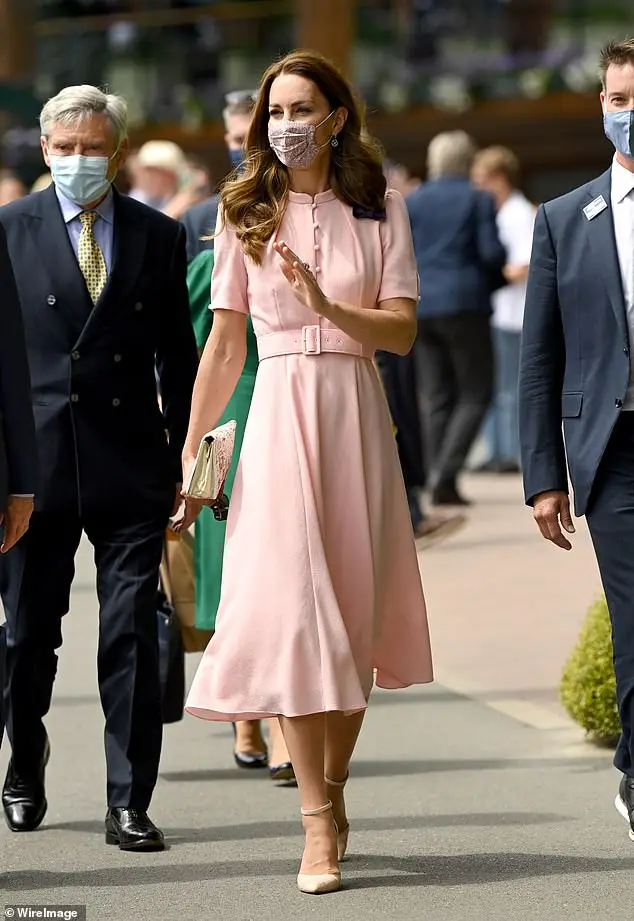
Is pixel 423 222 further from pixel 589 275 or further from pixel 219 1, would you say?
pixel 219 1

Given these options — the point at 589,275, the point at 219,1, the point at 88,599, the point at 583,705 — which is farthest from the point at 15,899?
the point at 219,1

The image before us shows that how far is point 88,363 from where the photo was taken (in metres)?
5.82

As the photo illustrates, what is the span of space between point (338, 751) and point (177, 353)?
1247 mm

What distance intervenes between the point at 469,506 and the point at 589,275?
8725 millimetres

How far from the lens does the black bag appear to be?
6414 millimetres

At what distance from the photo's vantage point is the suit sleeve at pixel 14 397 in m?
5.22

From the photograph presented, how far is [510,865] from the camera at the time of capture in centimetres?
548

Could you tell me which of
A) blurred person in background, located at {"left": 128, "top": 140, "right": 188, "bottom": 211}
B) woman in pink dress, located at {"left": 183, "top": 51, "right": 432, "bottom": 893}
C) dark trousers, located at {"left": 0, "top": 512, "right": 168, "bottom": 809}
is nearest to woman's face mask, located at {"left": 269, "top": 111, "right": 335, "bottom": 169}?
woman in pink dress, located at {"left": 183, "top": 51, "right": 432, "bottom": 893}

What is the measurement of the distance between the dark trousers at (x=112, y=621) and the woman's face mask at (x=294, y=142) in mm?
1102

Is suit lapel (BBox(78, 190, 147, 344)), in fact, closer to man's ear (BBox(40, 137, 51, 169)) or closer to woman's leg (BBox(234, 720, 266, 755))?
man's ear (BBox(40, 137, 51, 169))

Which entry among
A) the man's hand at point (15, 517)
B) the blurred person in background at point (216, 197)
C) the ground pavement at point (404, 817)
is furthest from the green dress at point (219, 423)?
the man's hand at point (15, 517)

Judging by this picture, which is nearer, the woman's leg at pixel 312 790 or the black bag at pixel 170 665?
the woman's leg at pixel 312 790

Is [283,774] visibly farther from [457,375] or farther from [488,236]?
[457,375]

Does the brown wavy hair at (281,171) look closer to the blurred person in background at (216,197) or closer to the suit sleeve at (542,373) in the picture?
the suit sleeve at (542,373)
